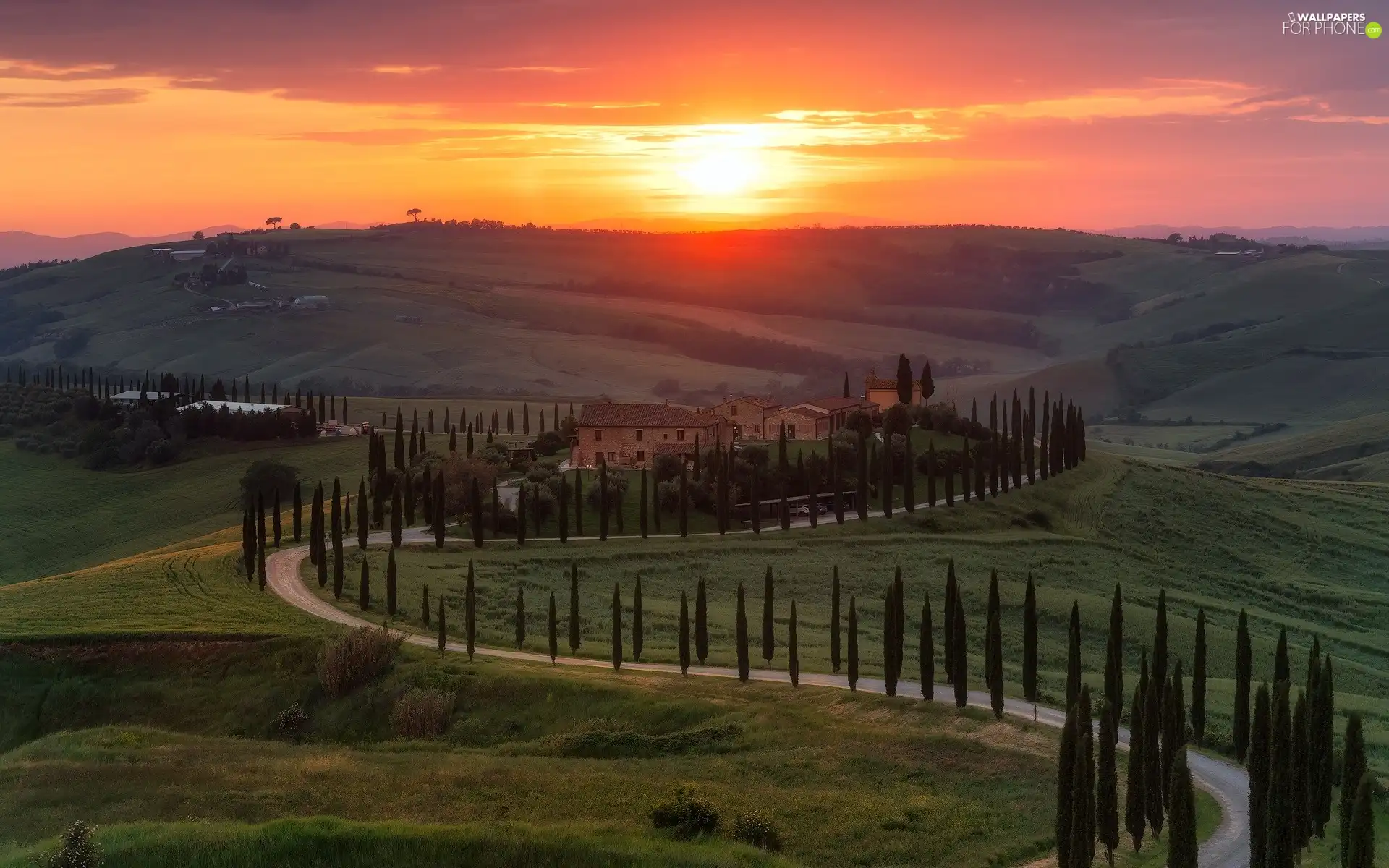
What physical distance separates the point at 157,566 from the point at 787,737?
42917 mm

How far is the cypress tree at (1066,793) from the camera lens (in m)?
36.0

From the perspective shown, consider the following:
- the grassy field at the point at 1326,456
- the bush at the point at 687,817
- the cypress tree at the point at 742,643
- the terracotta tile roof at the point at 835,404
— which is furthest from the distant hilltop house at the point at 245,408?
the bush at the point at 687,817

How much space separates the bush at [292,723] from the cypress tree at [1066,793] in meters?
29.6

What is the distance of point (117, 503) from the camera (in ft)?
399

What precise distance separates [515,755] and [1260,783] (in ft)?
75.8

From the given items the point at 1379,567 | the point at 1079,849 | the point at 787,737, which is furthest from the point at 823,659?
the point at 1379,567

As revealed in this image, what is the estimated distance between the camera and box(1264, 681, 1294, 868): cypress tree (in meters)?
35.4

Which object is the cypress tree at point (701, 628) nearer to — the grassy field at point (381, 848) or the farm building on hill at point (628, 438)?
the grassy field at point (381, 848)

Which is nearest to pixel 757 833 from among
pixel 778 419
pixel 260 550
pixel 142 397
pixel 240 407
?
pixel 260 550

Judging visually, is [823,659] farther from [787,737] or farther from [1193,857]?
[1193,857]

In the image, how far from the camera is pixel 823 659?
61969 mm

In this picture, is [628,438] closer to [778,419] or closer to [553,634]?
[778,419]

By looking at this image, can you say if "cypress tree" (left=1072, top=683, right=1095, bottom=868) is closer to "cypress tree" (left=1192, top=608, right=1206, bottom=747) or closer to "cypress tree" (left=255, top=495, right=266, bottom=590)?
"cypress tree" (left=1192, top=608, right=1206, bottom=747)

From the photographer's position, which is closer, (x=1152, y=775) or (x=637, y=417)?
(x=1152, y=775)
